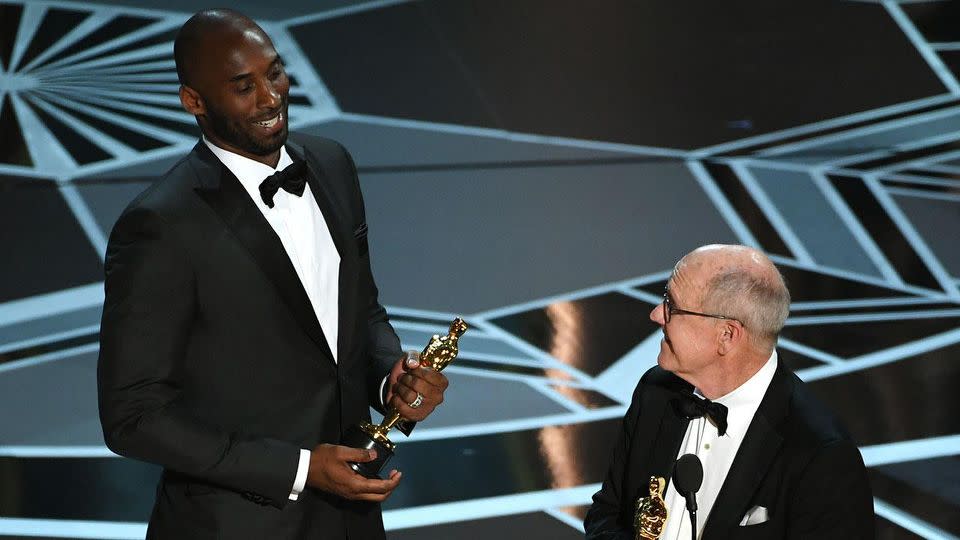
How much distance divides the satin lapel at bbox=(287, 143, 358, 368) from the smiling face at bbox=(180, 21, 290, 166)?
165mm

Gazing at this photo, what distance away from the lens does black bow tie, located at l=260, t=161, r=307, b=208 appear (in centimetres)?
226

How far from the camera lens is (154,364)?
7.07 feet

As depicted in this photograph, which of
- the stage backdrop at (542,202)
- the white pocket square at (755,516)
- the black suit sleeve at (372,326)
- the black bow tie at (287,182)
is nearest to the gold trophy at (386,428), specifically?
the black suit sleeve at (372,326)

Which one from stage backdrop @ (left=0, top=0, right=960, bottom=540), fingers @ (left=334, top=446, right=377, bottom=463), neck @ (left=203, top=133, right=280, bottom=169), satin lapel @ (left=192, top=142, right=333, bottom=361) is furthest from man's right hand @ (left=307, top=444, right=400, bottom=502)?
stage backdrop @ (left=0, top=0, right=960, bottom=540)

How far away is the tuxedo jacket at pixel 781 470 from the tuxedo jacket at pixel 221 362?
58 centimetres

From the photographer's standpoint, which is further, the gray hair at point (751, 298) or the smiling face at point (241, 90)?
the gray hair at point (751, 298)

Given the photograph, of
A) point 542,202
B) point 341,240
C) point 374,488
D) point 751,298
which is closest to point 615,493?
point 751,298

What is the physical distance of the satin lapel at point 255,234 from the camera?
2234mm

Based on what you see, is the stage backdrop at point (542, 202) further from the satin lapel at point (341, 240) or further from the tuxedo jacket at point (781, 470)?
the satin lapel at point (341, 240)

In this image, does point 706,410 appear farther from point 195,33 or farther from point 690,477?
point 195,33

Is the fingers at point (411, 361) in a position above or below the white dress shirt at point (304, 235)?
below

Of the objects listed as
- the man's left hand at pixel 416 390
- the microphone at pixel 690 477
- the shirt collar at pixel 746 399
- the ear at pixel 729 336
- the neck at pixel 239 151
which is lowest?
the microphone at pixel 690 477

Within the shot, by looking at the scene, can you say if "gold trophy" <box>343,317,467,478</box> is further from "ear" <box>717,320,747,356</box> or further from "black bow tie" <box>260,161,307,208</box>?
"ear" <box>717,320,747,356</box>

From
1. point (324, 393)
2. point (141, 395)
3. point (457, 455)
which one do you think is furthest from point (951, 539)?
point (141, 395)
